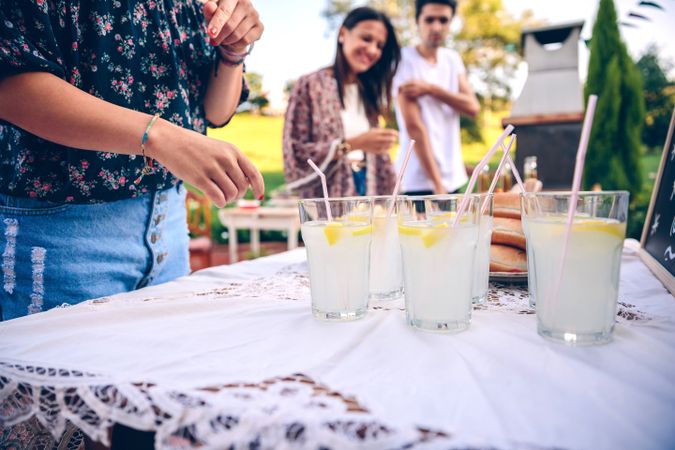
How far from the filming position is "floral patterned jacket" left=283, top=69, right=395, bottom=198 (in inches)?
94.7

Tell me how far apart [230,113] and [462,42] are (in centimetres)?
1073

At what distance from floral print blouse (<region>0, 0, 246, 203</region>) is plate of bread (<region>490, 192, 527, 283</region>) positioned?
0.84 metres

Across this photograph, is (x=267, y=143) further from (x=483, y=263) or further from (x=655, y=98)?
(x=483, y=263)

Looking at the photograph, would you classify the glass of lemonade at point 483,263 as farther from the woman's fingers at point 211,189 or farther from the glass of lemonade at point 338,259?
the woman's fingers at point 211,189

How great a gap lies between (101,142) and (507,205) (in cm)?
93

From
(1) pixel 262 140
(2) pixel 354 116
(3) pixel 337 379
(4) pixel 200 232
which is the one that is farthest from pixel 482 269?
(1) pixel 262 140

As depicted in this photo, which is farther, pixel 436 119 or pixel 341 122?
pixel 436 119

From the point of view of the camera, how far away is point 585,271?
26.5 inches

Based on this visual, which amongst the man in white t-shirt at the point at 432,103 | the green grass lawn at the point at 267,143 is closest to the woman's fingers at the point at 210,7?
the man in white t-shirt at the point at 432,103

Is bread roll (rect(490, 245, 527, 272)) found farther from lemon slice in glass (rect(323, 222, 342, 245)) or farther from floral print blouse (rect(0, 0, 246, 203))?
floral print blouse (rect(0, 0, 246, 203))

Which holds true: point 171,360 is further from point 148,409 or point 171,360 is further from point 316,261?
point 316,261

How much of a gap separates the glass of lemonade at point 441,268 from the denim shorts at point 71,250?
0.75 m

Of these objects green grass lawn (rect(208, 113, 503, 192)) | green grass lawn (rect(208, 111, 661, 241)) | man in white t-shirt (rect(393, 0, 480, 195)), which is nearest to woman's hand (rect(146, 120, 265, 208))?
man in white t-shirt (rect(393, 0, 480, 195))

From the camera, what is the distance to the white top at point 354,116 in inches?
101
